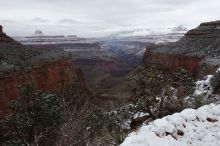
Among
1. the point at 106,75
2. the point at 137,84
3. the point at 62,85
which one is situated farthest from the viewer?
the point at 106,75

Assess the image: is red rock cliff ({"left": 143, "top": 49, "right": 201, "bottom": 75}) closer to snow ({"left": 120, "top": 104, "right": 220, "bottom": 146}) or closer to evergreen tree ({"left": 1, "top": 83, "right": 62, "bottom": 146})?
evergreen tree ({"left": 1, "top": 83, "right": 62, "bottom": 146})

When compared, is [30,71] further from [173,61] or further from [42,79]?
[173,61]

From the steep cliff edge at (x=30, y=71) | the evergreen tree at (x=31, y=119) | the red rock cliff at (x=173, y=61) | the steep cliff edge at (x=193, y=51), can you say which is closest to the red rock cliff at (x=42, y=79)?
the steep cliff edge at (x=30, y=71)

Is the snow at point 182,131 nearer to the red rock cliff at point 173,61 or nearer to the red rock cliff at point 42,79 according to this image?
the red rock cliff at point 42,79

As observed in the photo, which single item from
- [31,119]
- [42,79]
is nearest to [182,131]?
[31,119]

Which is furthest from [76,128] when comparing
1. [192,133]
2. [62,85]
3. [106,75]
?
[106,75]

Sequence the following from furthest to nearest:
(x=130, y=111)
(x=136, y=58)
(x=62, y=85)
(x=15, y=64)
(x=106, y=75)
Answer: (x=136, y=58) < (x=106, y=75) < (x=62, y=85) < (x=15, y=64) < (x=130, y=111)

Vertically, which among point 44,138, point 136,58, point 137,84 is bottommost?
point 136,58

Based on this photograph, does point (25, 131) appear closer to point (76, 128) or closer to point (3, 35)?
point (76, 128)
